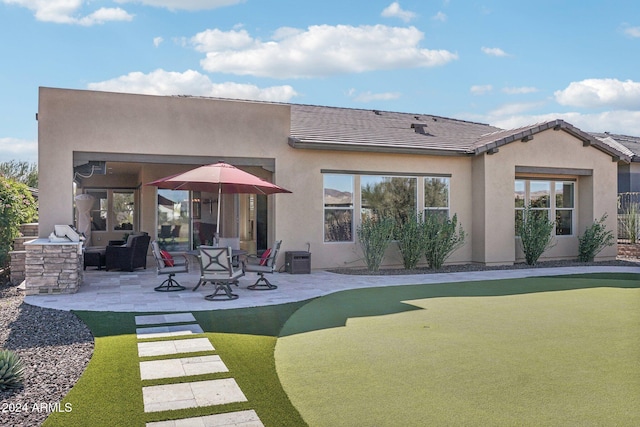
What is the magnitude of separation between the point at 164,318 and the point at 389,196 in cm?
819

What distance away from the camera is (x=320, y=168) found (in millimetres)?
13047

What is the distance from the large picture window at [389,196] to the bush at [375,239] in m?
0.62

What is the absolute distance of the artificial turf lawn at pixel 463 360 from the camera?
391cm

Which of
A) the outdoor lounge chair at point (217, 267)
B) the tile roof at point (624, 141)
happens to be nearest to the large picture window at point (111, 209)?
the outdoor lounge chair at point (217, 267)

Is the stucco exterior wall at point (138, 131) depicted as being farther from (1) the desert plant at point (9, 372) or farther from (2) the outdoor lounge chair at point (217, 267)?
(1) the desert plant at point (9, 372)

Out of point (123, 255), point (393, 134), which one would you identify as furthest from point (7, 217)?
point (393, 134)

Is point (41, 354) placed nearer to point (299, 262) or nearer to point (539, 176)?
point (299, 262)

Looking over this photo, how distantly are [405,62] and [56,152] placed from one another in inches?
545

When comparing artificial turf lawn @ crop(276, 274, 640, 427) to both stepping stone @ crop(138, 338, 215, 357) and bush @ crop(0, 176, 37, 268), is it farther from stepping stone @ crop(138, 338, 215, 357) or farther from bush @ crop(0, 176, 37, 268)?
bush @ crop(0, 176, 37, 268)

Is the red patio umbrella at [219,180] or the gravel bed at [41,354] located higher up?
the red patio umbrella at [219,180]

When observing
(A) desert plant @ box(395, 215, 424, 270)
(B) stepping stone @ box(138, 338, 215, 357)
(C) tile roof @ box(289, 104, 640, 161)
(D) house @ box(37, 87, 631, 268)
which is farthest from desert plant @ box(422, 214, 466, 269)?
(B) stepping stone @ box(138, 338, 215, 357)

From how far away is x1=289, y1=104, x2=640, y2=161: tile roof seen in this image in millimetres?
13258

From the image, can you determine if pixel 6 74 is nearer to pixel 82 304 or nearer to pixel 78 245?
pixel 78 245

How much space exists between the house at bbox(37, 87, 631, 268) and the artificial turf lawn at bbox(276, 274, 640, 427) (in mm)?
4513
